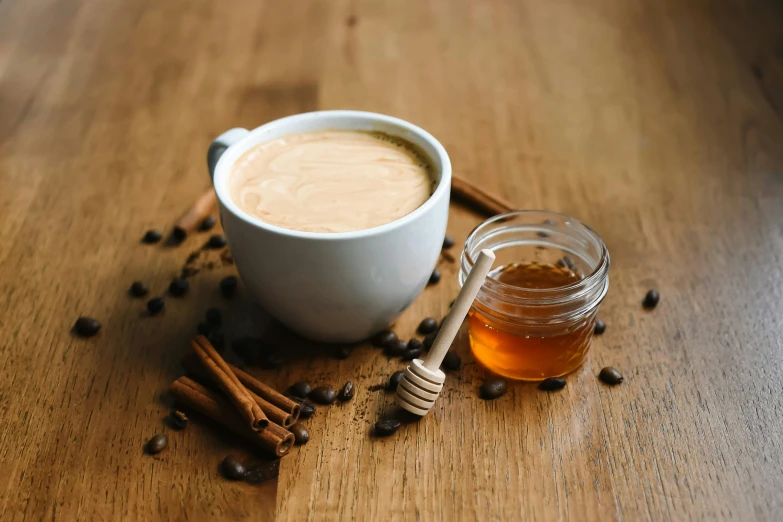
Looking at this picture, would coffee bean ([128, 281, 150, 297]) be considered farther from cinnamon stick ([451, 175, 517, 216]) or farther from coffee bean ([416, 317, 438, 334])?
cinnamon stick ([451, 175, 517, 216])

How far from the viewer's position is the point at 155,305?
1.67 m

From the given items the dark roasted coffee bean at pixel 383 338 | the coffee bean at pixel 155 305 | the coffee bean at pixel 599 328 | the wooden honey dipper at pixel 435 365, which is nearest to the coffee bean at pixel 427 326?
the dark roasted coffee bean at pixel 383 338

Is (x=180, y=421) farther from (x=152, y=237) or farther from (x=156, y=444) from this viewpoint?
(x=152, y=237)

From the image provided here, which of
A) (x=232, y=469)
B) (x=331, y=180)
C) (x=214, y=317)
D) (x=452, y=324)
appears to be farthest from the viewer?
Answer: (x=214, y=317)

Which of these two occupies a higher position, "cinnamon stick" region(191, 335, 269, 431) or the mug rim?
the mug rim

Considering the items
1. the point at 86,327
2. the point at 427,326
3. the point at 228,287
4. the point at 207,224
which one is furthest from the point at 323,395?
the point at 207,224

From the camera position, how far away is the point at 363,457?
1.36 metres

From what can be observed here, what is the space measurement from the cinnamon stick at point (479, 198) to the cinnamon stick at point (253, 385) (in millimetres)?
758

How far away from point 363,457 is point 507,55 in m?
1.76

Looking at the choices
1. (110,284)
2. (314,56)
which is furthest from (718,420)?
(314,56)

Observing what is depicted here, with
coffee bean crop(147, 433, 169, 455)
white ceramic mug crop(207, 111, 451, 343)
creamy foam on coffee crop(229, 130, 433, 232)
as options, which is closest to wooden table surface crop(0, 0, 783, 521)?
coffee bean crop(147, 433, 169, 455)

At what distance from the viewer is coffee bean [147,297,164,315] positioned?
1.67 m

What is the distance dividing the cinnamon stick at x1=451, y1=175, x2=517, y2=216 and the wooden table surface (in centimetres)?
4

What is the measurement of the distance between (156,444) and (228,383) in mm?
162
